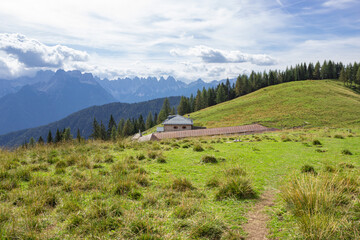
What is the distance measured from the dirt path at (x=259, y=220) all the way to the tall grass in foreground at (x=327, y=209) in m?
0.55

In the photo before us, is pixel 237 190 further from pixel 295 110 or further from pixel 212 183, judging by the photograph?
pixel 295 110

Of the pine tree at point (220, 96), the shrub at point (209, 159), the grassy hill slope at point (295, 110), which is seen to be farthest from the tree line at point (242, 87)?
the shrub at point (209, 159)

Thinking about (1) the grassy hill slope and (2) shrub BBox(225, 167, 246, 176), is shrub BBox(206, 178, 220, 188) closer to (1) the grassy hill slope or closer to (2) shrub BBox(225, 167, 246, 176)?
(2) shrub BBox(225, 167, 246, 176)

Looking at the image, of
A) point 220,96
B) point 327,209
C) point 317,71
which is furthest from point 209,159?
point 317,71

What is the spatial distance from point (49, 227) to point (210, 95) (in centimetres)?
12311

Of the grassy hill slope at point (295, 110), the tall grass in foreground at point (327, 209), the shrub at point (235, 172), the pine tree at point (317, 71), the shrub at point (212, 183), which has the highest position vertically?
the pine tree at point (317, 71)

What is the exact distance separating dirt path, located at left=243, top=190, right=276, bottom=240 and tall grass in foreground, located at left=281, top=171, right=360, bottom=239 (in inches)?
21.8

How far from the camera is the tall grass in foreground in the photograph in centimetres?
335

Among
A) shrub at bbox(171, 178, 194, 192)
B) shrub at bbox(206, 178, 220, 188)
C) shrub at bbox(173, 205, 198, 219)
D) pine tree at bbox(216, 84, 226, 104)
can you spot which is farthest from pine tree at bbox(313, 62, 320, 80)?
shrub at bbox(173, 205, 198, 219)

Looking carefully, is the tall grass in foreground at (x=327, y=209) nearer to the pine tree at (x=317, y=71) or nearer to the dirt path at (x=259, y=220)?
the dirt path at (x=259, y=220)

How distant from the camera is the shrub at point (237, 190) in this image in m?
5.52

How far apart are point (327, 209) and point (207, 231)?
7.96 feet

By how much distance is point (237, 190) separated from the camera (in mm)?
5641

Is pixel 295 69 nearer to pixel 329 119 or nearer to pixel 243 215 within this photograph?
pixel 329 119
